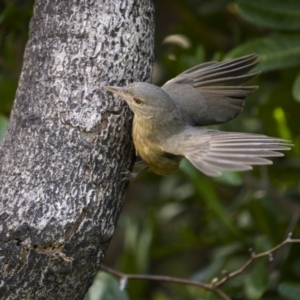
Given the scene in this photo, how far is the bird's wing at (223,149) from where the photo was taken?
186 centimetres

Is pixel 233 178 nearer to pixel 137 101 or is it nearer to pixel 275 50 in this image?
pixel 275 50

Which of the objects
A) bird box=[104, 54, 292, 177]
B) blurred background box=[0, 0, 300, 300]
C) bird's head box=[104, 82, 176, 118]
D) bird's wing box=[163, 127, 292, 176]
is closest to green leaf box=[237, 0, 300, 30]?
blurred background box=[0, 0, 300, 300]

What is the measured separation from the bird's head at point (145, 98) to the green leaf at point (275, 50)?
0.88 metres

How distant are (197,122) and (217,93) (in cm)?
13

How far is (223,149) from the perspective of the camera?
78.3 inches

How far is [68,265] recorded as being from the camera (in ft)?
6.40

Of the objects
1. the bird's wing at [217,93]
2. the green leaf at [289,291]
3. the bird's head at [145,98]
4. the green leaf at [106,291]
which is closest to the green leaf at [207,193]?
the green leaf at [289,291]

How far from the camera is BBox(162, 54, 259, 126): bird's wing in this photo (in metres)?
2.42

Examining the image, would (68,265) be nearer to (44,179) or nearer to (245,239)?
(44,179)

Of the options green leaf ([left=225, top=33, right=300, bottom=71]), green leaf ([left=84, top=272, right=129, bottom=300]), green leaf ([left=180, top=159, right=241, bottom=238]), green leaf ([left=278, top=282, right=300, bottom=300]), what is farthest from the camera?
green leaf ([left=180, top=159, right=241, bottom=238])

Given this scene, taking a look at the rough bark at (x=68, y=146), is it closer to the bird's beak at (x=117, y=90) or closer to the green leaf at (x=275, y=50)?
the bird's beak at (x=117, y=90)

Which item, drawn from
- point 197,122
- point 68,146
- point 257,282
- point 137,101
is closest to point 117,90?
point 137,101

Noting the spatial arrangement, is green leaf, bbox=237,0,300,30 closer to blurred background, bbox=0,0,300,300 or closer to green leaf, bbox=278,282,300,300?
blurred background, bbox=0,0,300,300

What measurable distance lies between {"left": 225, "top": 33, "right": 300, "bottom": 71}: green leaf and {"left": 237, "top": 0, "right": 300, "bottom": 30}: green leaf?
49 millimetres
